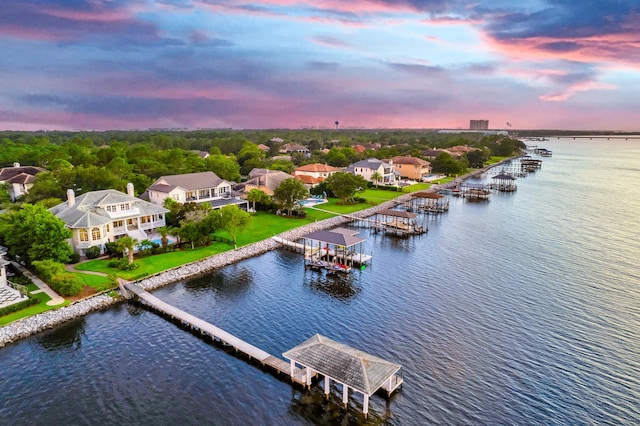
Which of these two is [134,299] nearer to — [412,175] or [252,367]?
[252,367]

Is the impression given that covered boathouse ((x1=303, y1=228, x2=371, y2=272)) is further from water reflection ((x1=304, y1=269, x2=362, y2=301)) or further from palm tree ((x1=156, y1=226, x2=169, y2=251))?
palm tree ((x1=156, y1=226, x2=169, y2=251))

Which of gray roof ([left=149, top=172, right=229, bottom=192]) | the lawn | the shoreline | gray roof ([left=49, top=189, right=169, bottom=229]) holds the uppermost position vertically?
gray roof ([left=149, top=172, right=229, bottom=192])

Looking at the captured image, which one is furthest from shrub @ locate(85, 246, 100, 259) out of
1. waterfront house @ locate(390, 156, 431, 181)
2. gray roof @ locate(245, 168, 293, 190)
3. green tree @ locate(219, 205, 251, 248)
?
waterfront house @ locate(390, 156, 431, 181)

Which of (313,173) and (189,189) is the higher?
(313,173)

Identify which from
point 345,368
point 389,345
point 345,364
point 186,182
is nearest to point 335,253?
point 389,345

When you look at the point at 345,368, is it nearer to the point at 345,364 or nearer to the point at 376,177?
the point at 345,364

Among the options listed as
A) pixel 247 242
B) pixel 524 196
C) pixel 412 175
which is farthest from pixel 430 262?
pixel 412 175

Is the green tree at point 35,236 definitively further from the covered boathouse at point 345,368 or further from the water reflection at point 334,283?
the covered boathouse at point 345,368
